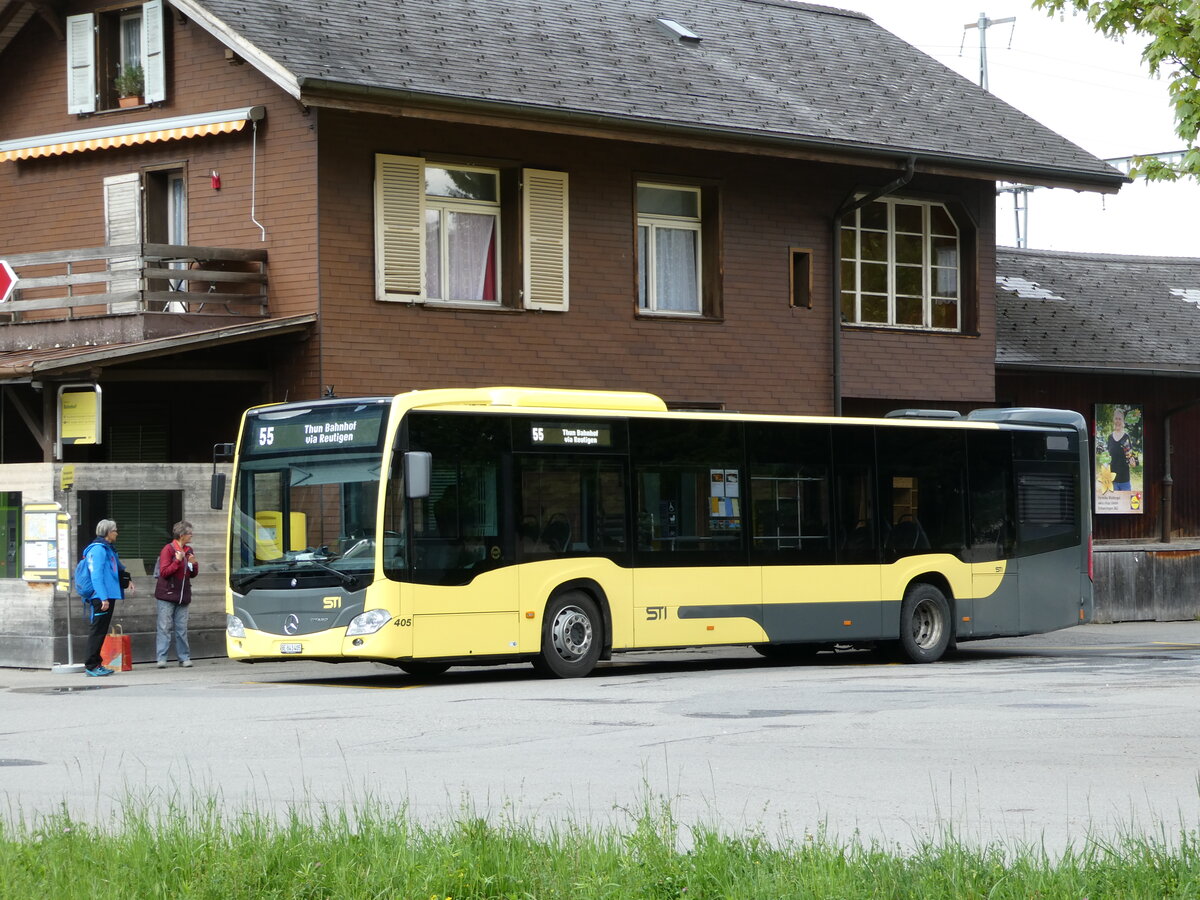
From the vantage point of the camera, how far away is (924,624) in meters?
21.7

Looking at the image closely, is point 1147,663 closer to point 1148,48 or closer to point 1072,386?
point 1148,48

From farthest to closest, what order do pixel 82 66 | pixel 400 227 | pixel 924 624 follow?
pixel 82 66
pixel 400 227
pixel 924 624

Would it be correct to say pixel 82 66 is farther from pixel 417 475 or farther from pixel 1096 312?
pixel 1096 312

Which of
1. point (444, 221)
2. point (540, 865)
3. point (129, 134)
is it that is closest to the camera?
point (540, 865)

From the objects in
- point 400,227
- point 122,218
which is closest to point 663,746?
point 400,227

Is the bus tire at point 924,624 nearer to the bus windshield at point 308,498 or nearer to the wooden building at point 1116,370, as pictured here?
the bus windshield at point 308,498

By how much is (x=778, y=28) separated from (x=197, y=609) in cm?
1477

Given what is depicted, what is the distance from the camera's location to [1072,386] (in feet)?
111

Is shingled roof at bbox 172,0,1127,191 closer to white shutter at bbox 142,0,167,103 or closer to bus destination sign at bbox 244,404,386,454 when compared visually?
white shutter at bbox 142,0,167,103

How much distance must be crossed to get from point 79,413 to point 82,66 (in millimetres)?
6865

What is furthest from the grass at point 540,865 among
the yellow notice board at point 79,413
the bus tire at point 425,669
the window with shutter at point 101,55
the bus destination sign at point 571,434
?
the window with shutter at point 101,55

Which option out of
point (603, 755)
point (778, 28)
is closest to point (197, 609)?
point (603, 755)

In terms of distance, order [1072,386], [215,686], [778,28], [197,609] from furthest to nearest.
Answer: [1072,386], [778,28], [197,609], [215,686]

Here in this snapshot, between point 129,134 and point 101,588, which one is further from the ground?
point 129,134
